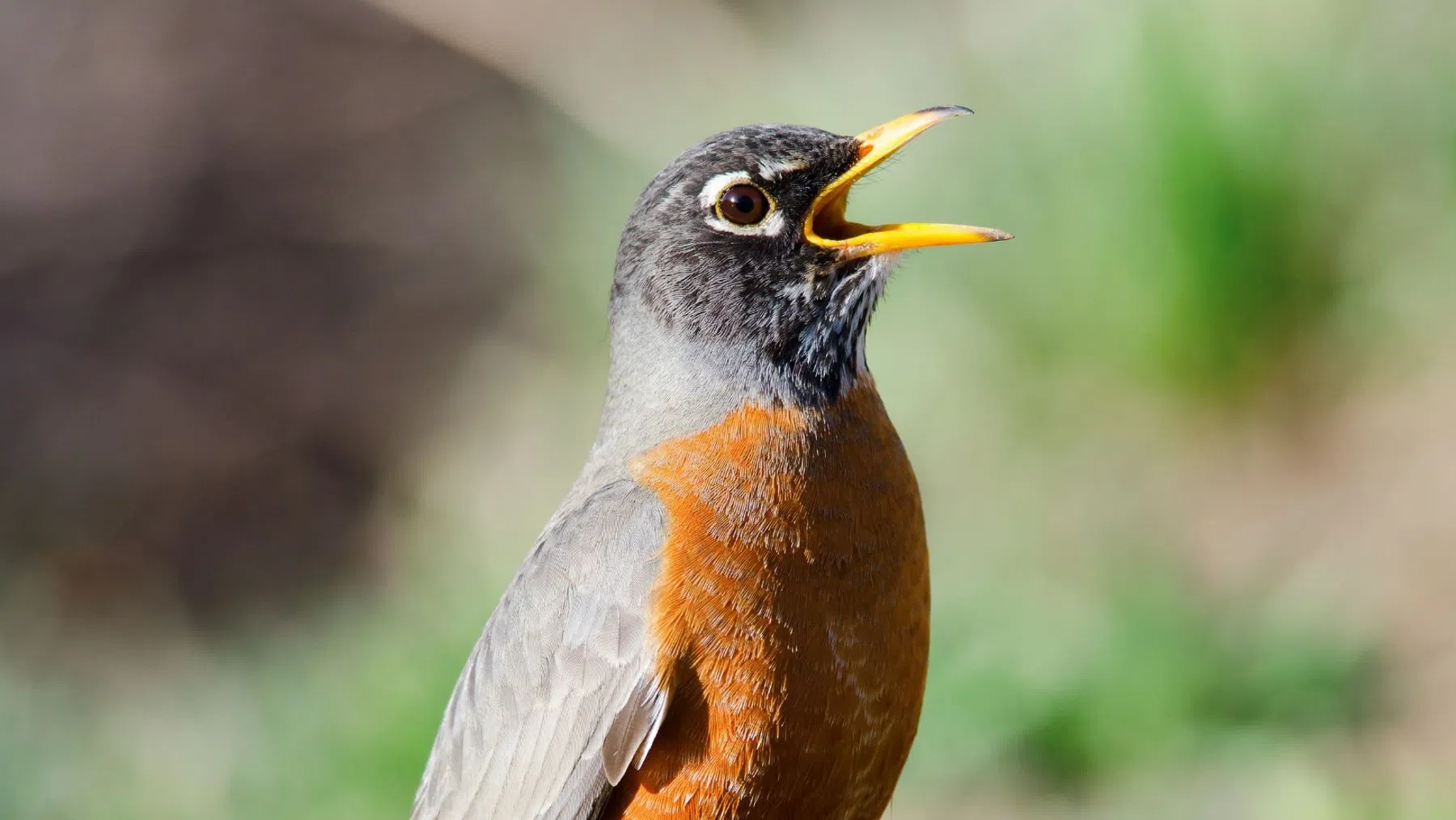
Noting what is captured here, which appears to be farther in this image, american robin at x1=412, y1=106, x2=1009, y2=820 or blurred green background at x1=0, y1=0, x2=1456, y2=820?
blurred green background at x1=0, y1=0, x2=1456, y2=820

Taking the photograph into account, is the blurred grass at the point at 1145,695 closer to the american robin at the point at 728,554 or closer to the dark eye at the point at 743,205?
the american robin at the point at 728,554

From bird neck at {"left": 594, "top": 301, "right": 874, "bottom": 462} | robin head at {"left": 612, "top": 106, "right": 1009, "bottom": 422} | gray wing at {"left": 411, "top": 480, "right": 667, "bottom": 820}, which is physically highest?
robin head at {"left": 612, "top": 106, "right": 1009, "bottom": 422}

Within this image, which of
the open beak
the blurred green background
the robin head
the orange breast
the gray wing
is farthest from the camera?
the blurred green background

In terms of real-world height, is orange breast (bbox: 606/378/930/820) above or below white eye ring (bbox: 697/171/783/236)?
below

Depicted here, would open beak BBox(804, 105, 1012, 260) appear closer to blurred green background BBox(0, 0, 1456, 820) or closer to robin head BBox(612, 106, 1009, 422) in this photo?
robin head BBox(612, 106, 1009, 422)

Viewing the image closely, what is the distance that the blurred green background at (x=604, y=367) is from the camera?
17.5ft

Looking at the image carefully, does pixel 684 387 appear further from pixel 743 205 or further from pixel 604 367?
pixel 604 367

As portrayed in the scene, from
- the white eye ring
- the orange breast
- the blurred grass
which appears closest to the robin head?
the white eye ring

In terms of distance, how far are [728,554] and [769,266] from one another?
70 cm

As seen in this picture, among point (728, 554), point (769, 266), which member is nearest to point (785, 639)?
point (728, 554)

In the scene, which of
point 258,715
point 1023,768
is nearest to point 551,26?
point 258,715

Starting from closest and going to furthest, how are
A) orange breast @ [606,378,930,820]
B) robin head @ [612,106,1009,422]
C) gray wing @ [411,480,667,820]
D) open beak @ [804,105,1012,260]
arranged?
1. orange breast @ [606,378,930,820]
2. gray wing @ [411,480,667,820]
3. open beak @ [804,105,1012,260]
4. robin head @ [612,106,1009,422]

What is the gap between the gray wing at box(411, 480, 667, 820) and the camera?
2.87 m

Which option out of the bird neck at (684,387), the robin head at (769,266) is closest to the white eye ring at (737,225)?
the robin head at (769,266)
